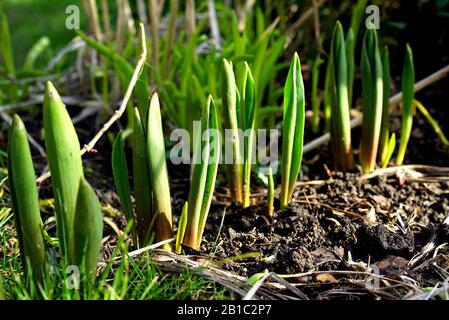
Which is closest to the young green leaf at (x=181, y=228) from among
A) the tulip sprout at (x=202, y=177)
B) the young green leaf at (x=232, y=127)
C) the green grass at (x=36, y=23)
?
the tulip sprout at (x=202, y=177)

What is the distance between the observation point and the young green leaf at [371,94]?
5.78ft

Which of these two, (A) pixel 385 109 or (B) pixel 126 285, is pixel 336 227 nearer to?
(A) pixel 385 109

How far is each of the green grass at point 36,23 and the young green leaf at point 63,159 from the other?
2601mm

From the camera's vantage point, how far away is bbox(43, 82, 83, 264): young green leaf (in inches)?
43.3

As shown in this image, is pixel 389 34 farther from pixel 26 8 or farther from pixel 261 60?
pixel 26 8

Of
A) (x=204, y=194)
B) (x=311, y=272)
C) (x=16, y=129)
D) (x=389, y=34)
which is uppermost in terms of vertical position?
(x=389, y=34)

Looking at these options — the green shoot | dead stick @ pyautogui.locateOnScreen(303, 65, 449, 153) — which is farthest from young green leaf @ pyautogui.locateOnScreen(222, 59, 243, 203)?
the green shoot

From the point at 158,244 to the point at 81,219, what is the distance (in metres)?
0.31

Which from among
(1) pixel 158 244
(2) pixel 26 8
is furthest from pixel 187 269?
(2) pixel 26 8

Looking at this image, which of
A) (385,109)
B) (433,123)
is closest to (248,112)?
(385,109)

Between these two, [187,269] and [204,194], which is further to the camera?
[204,194]

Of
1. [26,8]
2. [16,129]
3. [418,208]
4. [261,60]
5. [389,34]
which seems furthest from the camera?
[26,8]

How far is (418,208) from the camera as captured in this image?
68.7 inches

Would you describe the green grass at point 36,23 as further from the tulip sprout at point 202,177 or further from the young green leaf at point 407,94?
the tulip sprout at point 202,177
